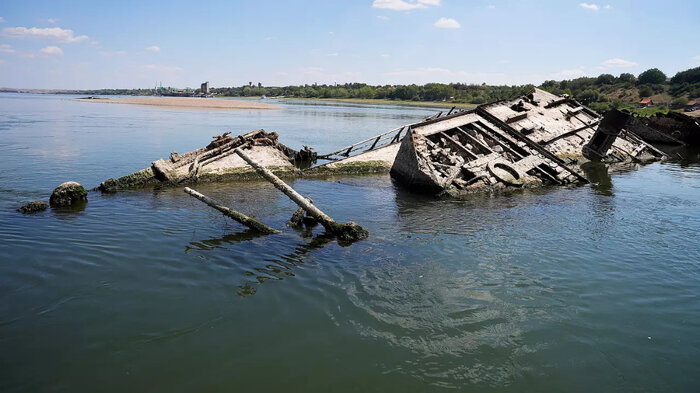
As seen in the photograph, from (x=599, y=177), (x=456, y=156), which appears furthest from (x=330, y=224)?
(x=599, y=177)

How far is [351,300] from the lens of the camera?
23.0 ft

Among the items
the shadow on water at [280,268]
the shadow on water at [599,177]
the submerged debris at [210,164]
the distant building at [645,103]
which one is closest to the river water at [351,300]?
the shadow on water at [280,268]

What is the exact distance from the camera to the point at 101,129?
107 ft

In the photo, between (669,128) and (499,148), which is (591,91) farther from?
(499,148)

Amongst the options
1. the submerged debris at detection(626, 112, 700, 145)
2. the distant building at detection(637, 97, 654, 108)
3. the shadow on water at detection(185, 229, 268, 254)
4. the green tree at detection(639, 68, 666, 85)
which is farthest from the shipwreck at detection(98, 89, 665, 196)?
the green tree at detection(639, 68, 666, 85)

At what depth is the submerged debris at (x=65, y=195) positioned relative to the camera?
11680mm

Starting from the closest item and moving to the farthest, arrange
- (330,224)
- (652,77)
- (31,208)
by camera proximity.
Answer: (330,224) → (31,208) → (652,77)

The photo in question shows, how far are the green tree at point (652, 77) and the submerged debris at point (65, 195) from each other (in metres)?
118

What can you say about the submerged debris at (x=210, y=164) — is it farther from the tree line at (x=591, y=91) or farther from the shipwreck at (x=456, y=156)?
the tree line at (x=591, y=91)

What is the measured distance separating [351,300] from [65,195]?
9.27 metres

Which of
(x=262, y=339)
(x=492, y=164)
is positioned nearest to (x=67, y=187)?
(x=262, y=339)

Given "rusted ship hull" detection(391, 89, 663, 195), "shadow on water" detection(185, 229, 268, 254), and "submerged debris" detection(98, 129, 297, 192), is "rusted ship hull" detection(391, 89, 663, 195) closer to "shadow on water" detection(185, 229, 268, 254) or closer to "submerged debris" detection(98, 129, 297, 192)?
"submerged debris" detection(98, 129, 297, 192)

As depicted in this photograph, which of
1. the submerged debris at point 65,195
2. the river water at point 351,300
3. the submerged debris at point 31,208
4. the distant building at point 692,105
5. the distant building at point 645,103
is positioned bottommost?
the river water at point 351,300

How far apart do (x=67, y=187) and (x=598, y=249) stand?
1358cm
